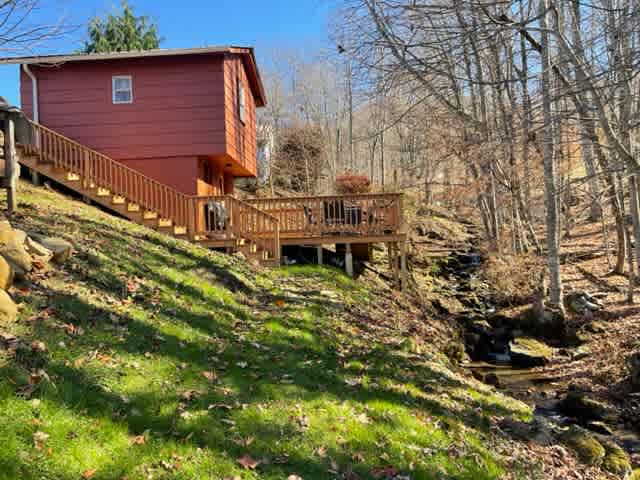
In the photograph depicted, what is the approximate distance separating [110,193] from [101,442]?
11.0 m

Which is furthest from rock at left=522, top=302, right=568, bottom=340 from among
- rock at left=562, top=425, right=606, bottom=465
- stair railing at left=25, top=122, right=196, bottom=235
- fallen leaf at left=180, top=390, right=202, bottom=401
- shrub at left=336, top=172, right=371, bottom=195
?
shrub at left=336, top=172, right=371, bottom=195

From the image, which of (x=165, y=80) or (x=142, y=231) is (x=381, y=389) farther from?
(x=165, y=80)

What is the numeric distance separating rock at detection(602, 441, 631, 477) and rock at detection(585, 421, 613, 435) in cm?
85

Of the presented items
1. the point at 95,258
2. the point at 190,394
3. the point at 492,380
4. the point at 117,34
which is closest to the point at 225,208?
the point at 95,258

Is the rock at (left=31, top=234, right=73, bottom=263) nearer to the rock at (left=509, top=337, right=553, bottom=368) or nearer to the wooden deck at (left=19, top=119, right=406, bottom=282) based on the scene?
the wooden deck at (left=19, top=119, right=406, bottom=282)

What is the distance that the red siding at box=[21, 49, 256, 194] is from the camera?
16.1m

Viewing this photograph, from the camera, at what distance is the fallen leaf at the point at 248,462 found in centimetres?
426

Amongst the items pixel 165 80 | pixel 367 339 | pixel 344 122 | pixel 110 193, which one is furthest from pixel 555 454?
pixel 344 122

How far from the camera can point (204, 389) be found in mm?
5246

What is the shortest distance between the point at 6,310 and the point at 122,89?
1294 centimetres

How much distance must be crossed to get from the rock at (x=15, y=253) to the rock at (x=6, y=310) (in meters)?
0.74

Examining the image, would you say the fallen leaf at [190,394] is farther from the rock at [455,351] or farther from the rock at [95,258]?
the rock at [455,351]

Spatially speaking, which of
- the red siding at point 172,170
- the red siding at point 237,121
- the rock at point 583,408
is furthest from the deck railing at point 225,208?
the rock at point 583,408

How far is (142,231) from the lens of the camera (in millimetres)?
11594
